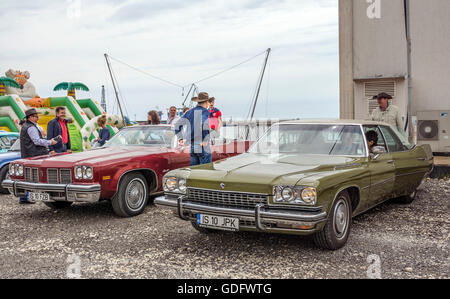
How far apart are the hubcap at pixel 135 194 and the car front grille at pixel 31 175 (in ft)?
4.42

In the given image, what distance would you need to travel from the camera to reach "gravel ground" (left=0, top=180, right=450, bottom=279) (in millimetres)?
4051

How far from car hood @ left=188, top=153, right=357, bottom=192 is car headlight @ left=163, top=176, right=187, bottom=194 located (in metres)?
0.14

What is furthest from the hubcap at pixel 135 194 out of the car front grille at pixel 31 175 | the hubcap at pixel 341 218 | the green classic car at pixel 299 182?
the hubcap at pixel 341 218

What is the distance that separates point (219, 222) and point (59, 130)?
5166 mm

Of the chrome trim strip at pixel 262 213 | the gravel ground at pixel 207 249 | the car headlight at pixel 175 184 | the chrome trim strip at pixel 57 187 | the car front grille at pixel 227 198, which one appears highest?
the car headlight at pixel 175 184

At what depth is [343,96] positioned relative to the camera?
13.4 meters

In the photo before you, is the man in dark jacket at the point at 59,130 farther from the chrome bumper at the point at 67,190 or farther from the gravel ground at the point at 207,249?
the gravel ground at the point at 207,249

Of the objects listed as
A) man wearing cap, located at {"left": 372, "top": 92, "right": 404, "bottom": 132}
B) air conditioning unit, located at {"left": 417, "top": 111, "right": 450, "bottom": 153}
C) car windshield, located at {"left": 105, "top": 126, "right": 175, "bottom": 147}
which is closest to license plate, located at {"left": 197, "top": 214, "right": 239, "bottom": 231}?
car windshield, located at {"left": 105, "top": 126, "right": 175, "bottom": 147}

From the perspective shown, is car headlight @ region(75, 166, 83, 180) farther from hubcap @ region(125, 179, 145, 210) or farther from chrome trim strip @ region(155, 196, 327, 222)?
chrome trim strip @ region(155, 196, 327, 222)

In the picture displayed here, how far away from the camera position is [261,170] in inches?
179

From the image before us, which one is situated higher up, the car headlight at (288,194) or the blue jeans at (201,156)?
the blue jeans at (201,156)

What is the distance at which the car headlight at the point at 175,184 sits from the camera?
4809mm

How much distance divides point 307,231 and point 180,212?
1404 mm
